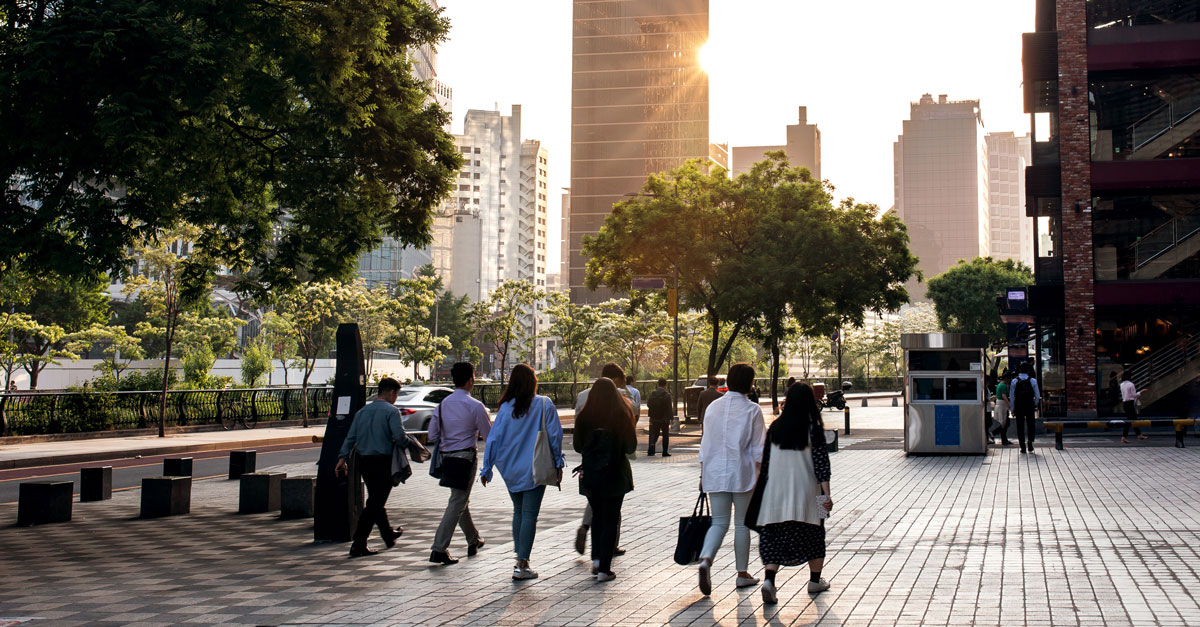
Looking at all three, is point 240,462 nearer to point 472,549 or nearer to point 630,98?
point 472,549

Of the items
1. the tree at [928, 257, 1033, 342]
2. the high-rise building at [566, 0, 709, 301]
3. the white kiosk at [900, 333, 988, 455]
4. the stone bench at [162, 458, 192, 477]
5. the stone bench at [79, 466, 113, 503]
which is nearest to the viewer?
the stone bench at [79, 466, 113, 503]

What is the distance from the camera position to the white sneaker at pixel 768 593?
23.4 feet

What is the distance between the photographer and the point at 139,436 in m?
28.4

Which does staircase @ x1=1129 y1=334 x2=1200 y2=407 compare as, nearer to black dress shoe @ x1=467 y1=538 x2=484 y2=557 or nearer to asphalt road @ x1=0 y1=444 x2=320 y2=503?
asphalt road @ x1=0 y1=444 x2=320 y2=503

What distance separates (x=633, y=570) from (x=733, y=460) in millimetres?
1611

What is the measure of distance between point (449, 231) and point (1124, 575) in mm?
152961

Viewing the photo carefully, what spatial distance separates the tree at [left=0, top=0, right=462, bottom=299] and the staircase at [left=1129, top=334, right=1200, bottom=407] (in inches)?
1052

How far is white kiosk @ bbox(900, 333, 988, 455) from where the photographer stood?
21.5m

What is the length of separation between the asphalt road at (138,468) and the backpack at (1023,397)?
48.2 ft

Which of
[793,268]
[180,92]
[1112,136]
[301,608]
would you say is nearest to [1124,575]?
[301,608]

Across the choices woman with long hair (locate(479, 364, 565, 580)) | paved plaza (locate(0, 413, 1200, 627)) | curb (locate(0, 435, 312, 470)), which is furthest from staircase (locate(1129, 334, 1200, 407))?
woman with long hair (locate(479, 364, 565, 580))

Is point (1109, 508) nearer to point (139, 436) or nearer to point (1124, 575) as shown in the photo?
point (1124, 575)

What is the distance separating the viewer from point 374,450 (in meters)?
9.45

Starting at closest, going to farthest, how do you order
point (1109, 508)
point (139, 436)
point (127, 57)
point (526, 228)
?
point (127, 57) → point (1109, 508) → point (139, 436) → point (526, 228)
